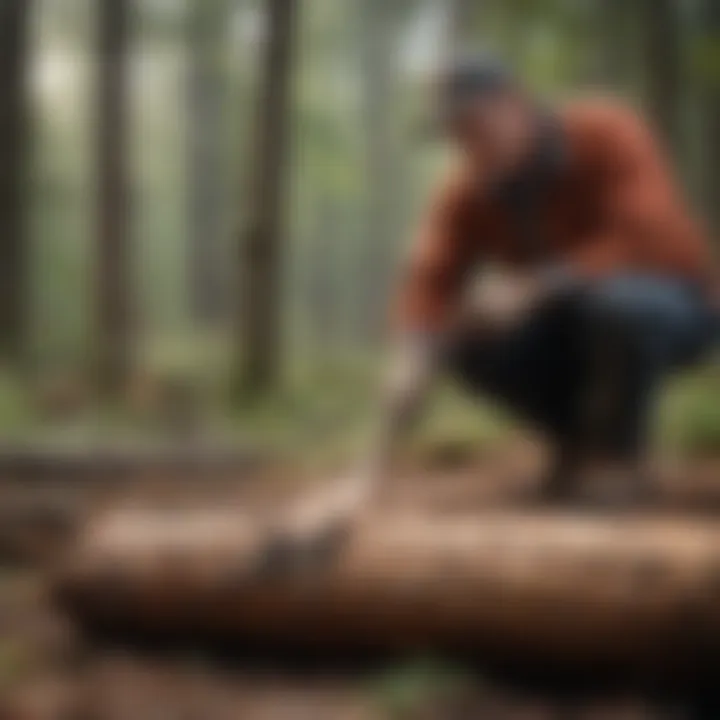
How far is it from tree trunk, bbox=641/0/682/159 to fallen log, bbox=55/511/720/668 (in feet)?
0.95

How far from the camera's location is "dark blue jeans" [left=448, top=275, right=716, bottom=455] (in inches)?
47.1

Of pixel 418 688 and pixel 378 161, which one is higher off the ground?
pixel 378 161

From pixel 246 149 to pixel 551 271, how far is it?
241 millimetres

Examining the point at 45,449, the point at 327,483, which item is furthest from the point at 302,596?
the point at 45,449

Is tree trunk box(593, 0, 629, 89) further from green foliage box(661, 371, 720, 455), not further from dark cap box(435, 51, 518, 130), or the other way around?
green foliage box(661, 371, 720, 455)

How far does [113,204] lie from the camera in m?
1.21

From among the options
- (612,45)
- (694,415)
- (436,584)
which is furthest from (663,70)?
(436,584)

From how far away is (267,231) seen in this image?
1206 mm

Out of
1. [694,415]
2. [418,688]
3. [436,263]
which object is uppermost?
[436,263]

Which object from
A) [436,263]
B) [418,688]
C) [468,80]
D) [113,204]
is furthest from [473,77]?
[418,688]

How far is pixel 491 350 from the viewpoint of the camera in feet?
3.95

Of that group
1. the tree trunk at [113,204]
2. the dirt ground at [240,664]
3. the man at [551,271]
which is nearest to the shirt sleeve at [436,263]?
the man at [551,271]

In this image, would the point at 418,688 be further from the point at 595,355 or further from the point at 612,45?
the point at 612,45

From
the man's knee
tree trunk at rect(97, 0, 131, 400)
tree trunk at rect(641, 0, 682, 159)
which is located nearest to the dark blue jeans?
the man's knee
